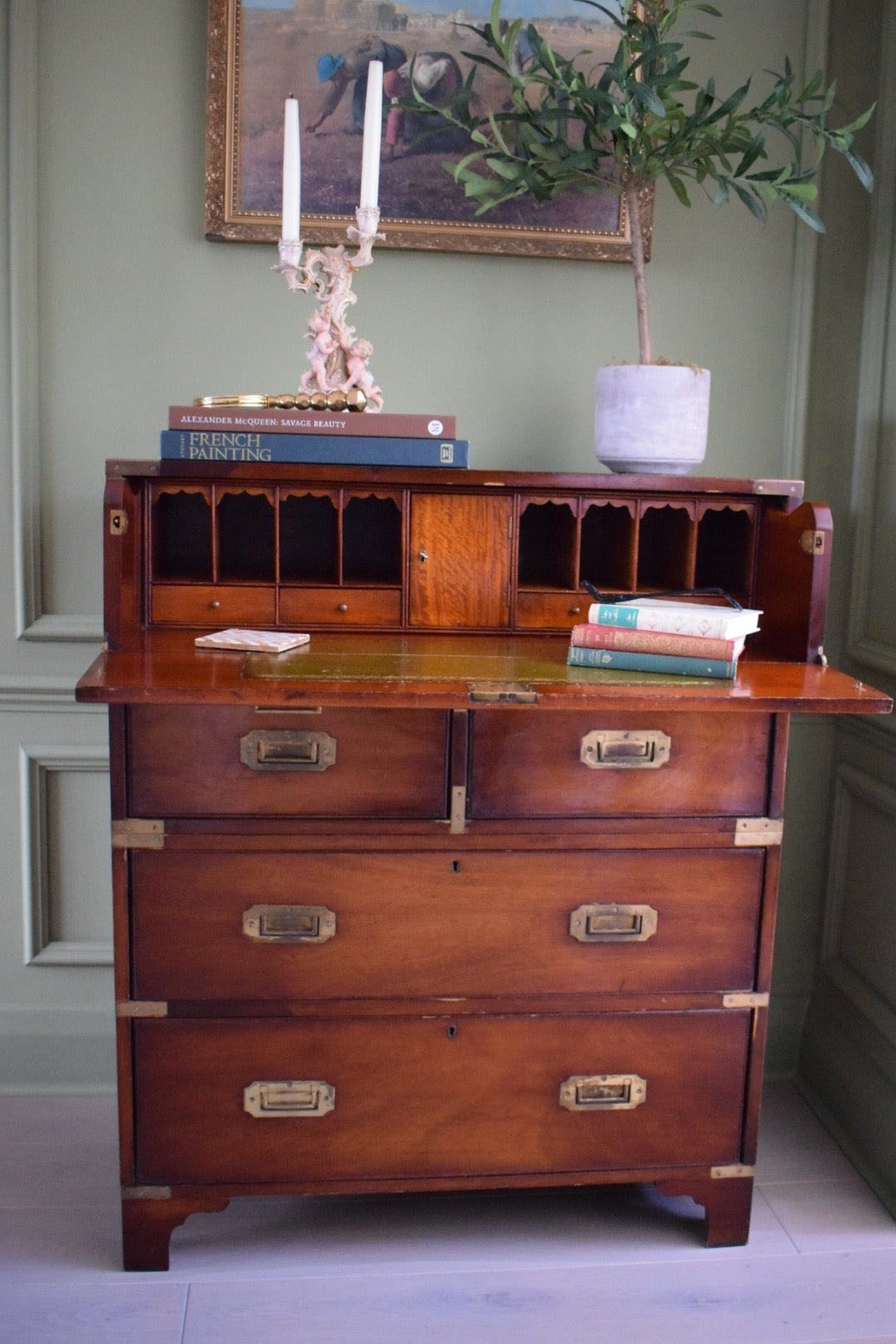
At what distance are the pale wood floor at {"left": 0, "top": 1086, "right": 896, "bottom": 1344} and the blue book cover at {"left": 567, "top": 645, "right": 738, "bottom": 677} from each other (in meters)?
1.05

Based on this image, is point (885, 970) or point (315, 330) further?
point (885, 970)

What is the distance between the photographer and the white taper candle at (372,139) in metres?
1.87

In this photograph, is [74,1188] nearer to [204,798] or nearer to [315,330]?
[204,798]

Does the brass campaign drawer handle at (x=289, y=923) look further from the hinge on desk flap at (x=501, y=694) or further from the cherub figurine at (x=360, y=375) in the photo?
the cherub figurine at (x=360, y=375)

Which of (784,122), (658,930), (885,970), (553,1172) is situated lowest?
(553,1172)

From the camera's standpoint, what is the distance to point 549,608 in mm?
2143

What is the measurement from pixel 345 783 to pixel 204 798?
22cm

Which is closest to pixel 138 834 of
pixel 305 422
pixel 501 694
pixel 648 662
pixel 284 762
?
pixel 284 762

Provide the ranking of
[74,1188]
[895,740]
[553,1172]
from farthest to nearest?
[895,740] < [74,1188] < [553,1172]

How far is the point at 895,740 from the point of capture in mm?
2322

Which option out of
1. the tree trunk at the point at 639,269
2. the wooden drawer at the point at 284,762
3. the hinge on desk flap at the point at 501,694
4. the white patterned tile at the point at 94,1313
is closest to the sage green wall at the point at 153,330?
the tree trunk at the point at 639,269

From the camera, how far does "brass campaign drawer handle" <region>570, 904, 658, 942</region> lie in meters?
1.85

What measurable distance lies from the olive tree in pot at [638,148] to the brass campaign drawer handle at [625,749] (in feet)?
1.91

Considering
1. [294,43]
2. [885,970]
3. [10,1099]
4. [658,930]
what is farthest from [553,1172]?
[294,43]
